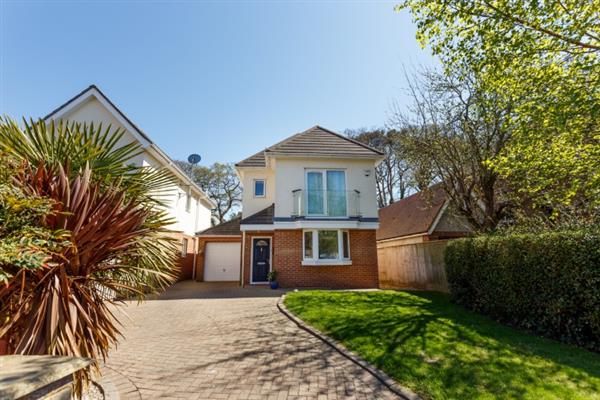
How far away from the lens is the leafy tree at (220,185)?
106ft

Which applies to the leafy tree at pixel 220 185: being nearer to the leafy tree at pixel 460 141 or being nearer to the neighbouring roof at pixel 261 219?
the neighbouring roof at pixel 261 219

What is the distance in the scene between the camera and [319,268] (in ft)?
42.4

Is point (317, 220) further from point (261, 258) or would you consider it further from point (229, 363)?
point (229, 363)

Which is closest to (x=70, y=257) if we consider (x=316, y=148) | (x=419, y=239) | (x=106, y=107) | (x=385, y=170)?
(x=316, y=148)

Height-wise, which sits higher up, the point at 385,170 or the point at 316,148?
the point at 385,170

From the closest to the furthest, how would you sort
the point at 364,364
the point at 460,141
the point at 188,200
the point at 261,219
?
the point at 364,364, the point at 460,141, the point at 261,219, the point at 188,200

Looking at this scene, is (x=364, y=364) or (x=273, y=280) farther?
(x=273, y=280)

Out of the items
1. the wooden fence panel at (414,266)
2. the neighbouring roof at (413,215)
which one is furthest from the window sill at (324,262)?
the neighbouring roof at (413,215)

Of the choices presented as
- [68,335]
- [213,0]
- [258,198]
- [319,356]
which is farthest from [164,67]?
[319,356]

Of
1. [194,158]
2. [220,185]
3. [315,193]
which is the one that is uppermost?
[220,185]

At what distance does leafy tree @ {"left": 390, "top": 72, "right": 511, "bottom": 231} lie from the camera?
10.0 meters

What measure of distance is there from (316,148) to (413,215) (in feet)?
27.6

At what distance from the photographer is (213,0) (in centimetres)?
838

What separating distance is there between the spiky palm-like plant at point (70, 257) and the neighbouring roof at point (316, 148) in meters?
9.54
